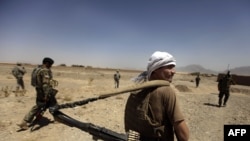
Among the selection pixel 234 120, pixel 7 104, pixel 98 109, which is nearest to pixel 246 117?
pixel 234 120

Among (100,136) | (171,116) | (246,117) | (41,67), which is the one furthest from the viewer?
(246,117)

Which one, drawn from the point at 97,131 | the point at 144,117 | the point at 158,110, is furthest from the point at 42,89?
the point at 158,110

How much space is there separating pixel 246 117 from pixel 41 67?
8483mm

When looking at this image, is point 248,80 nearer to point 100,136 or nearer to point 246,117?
point 246,117

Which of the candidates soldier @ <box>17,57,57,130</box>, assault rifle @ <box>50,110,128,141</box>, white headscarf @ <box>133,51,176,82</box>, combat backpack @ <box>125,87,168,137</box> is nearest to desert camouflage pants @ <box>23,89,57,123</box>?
soldier @ <box>17,57,57,130</box>

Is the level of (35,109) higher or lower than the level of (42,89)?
lower

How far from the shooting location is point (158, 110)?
177 centimetres

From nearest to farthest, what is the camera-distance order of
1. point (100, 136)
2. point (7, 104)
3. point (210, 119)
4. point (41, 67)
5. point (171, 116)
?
point (171, 116) → point (100, 136) → point (41, 67) → point (7, 104) → point (210, 119)

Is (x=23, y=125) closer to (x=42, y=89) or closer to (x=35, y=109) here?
(x=35, y=109)

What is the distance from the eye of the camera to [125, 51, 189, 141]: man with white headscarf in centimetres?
175

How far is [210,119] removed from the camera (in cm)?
859

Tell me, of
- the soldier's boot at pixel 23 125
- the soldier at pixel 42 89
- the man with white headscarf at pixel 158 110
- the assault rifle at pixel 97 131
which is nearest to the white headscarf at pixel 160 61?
the man with white headscarf at pixel 158 110

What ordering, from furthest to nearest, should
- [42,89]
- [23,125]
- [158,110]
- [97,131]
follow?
[42,89] → [23,125] → [97,131] → [158,110]

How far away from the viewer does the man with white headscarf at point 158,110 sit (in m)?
1.75
